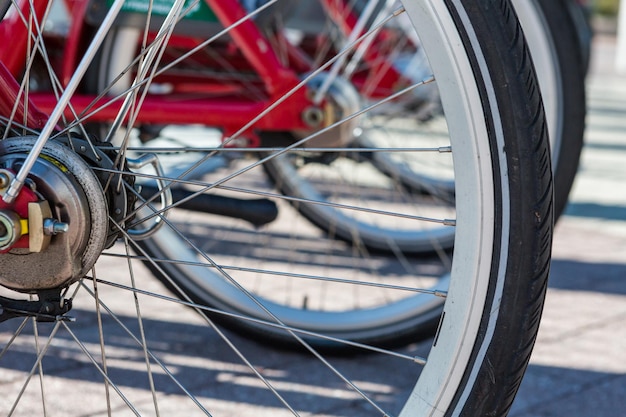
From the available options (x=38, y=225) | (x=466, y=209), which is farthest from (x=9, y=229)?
(x=466, y=209)

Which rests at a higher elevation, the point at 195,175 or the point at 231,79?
the point at 231,79

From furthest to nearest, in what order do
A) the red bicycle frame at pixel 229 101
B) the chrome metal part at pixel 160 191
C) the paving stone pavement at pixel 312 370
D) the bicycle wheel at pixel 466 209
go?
the red bicycle frame at pixel 229 101 → the paving stone pavement at pixel 312 370 → the chrome metal part at pixel 160 191 → the bicycle wheel at pixel 466 209

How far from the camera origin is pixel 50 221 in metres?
1.40

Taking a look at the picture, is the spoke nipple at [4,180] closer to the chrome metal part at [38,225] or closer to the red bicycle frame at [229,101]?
the chrome metal part at [38,225]

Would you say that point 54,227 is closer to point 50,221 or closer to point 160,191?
point 50,221

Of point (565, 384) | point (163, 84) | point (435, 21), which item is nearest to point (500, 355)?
point (435, 21)

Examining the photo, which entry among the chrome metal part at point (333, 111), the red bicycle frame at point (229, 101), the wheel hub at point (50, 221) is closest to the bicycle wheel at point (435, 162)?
the chrome metal part at point (333, 111)

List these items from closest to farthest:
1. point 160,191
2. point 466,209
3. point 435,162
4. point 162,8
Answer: point 466,209 < point 160,191 < point 162,8 < point 435,162

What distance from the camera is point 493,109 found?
4.41 ft

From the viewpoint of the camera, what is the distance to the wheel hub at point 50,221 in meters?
1.41

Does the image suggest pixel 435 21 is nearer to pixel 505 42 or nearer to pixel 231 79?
pixel 505 42

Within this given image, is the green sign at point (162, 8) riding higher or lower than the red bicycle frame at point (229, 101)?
higher

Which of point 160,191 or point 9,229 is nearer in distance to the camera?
point 9,229

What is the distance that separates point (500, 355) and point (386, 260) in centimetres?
198
